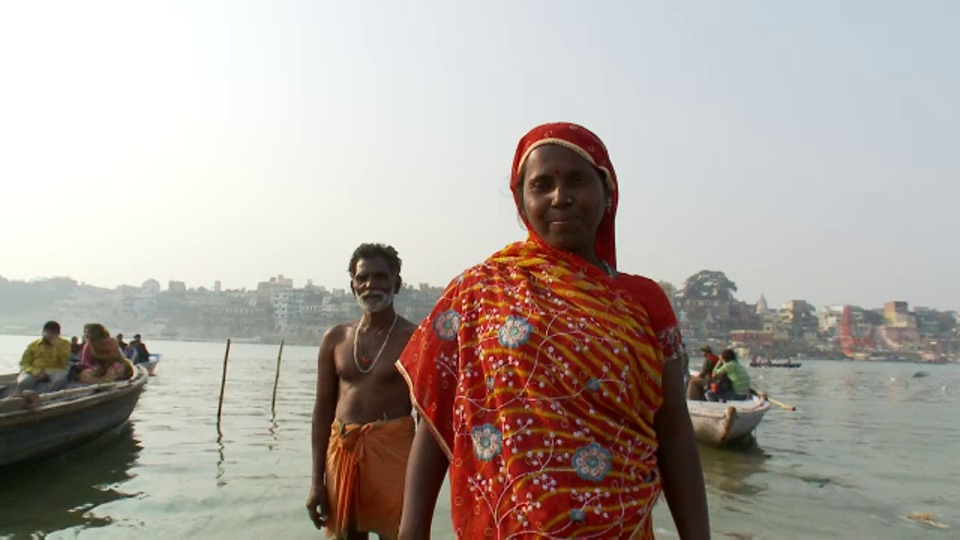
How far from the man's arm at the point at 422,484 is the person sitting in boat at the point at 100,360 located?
10059 millimetres

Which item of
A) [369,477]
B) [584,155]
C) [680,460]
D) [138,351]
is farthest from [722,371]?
[138,351]

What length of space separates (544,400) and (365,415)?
6.96ft

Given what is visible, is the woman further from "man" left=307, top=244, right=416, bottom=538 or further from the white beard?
the white beard

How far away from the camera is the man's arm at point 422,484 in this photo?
146 centimetres

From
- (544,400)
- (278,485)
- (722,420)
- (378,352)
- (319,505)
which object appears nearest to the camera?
(544,400)

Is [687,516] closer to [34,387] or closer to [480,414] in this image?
[480,414]

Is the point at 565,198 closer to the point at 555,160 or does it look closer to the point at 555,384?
the point at 555,160

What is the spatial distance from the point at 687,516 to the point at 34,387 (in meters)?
10.6

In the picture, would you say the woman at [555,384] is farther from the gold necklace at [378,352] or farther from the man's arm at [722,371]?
the man's arm at [722,371]

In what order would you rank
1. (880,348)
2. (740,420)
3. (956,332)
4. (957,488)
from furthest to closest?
(956,332)
(880,348)
(740,420)
(957,488)

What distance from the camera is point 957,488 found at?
962 centimetres

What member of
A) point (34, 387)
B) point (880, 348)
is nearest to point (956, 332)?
point (880, 348)

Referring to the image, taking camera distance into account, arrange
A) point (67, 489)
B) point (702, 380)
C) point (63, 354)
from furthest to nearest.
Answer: point (702, 380) < point (63, 354) < point (67, 489)

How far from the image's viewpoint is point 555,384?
4.47ft
